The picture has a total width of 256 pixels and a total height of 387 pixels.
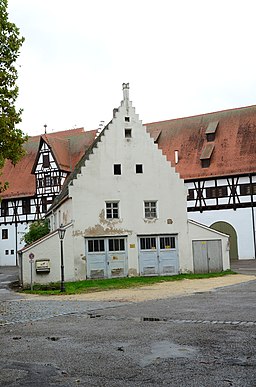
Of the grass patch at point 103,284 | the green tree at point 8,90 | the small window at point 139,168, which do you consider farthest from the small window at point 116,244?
the green tree at point 8,90

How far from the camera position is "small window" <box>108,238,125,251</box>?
33.3 metres

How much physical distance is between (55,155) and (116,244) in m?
31.6

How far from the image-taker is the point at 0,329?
1370 cm

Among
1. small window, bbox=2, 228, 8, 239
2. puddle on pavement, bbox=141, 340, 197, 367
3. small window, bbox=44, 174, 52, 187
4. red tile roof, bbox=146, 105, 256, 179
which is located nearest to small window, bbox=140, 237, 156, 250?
red tile roof, bbox=146, 105, 256, 179

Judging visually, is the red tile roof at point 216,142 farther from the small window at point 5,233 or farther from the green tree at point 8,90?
the green tree at point 8,90

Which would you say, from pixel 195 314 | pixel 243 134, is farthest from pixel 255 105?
pixel 195 314

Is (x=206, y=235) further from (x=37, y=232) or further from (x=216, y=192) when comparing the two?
(x=216, y=192)

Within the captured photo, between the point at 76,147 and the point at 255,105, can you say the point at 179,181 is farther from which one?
the point at 76,147

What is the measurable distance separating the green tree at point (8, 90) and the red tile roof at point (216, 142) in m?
34.8

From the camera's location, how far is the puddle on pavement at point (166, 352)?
Answer: 903 cm

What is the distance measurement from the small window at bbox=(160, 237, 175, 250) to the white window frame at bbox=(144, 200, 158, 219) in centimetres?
148

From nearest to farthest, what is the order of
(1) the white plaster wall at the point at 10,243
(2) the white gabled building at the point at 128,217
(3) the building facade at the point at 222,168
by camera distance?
(2) the white gabled building at the point at 128,217, (3) the building facade at the point at 222,168, (1) the white plaster wall at the point at 10,243

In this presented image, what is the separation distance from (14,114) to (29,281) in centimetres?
1317

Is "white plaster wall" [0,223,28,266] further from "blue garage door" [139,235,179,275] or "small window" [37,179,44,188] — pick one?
"blue garage door" [139,235,179,275]
